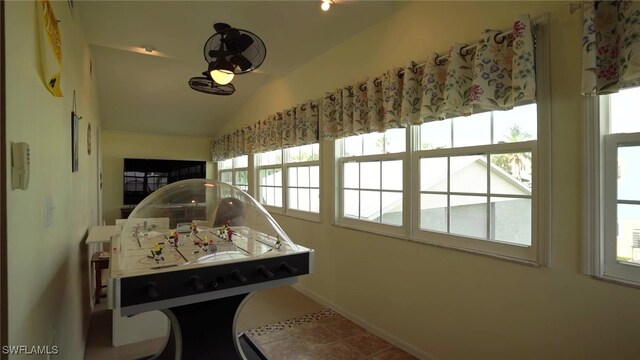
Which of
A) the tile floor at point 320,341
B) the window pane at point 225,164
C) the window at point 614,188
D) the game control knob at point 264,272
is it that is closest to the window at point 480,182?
the window at point 614,188

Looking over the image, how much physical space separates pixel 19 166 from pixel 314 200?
2.87 metres

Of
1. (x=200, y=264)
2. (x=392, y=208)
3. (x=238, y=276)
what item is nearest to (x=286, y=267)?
(x=238, y=276)

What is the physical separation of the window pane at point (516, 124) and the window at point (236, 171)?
4229mm

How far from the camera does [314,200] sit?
3.64 m

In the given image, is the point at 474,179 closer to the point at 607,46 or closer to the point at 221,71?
the point at 607,46

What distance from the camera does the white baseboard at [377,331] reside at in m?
2.27

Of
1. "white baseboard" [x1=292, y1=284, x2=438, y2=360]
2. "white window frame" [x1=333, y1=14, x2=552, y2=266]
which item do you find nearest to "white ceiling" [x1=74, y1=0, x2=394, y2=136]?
"white window frame" [x1=333, y1=14, x2=552, y2=266]

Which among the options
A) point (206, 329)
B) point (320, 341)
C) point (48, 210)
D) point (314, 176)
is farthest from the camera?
point (314, 176)

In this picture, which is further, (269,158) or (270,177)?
(269,158)

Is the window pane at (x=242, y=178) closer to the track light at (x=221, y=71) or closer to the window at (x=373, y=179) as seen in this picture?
the window at (x=373, y=179)

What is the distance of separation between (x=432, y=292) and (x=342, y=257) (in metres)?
1.04

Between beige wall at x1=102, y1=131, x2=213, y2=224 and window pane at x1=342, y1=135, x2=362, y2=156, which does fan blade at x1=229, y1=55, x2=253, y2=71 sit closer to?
window pane at x1=342, y1=135, x2=362, y2=156

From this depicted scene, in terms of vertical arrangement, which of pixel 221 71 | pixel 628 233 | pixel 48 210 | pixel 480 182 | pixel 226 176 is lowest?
pixel 628 233

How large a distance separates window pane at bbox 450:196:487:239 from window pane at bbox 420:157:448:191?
0.48 ft
